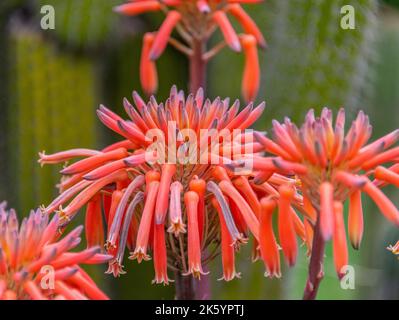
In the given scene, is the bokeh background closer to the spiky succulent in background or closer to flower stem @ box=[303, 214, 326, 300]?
the spiky succulent in background

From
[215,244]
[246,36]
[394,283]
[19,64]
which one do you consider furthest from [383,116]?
[215,244]

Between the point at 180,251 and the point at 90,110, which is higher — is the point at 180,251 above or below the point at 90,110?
below

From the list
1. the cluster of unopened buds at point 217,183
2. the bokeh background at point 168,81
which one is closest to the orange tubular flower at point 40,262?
the cluster of unopened buds at point 217,183

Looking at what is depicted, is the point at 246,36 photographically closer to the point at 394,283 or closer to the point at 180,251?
the point at 180,251

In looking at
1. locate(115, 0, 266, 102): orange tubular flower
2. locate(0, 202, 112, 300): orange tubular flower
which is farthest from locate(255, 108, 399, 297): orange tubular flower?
locate(115, 0, 266, 102): orange tubular flower

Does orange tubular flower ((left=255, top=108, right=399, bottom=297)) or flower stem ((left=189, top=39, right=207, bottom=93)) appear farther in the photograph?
flower stem ((left=189, top=39, right=207, bottom=93))

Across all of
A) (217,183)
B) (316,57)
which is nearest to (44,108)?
(316,57)

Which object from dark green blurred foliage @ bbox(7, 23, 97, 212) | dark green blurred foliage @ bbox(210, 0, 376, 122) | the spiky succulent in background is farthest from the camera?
dark green blurred foliage @ bbox(7, 23, 97, 212)
